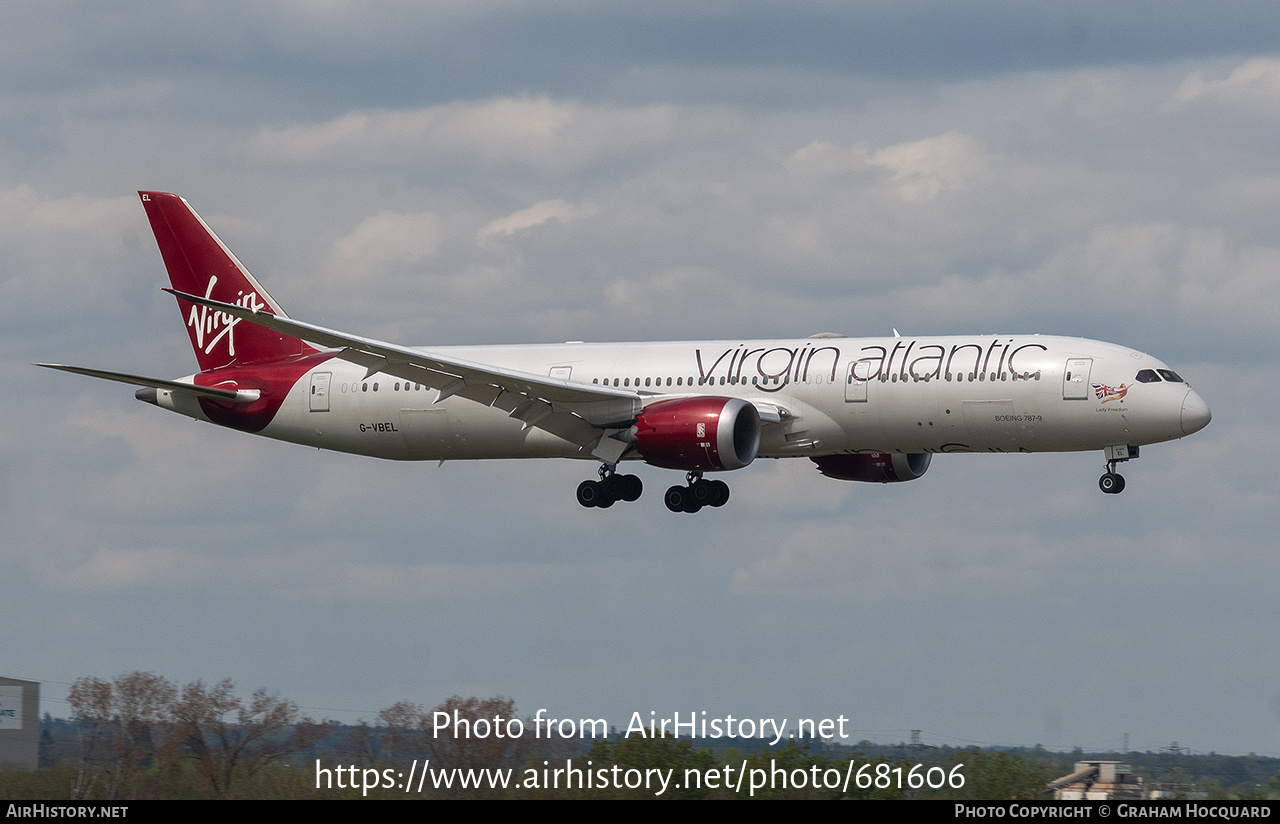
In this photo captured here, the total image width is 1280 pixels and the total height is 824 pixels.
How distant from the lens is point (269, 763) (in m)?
62.5

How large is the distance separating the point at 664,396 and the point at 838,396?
238 inches

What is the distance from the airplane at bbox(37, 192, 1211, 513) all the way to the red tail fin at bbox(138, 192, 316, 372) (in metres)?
0.08

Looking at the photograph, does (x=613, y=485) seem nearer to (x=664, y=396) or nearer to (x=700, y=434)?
(x=664, y=396)

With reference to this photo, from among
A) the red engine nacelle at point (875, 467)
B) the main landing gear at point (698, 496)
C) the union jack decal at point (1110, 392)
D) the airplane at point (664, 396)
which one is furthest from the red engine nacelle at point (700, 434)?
the union jack decal at point (1110, 392)

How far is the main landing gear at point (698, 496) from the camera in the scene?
6259 centimetres

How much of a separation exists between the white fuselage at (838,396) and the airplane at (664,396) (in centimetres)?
5

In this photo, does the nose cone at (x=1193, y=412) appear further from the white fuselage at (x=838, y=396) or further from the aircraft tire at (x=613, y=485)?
the aircraft tire at (x=613, y=485)

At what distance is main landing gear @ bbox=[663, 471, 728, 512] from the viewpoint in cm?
6259

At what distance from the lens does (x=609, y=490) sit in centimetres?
6347

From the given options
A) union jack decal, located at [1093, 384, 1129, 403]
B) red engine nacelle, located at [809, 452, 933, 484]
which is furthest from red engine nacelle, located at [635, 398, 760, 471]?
union jack decal, located at [1093, 384, 1129, 403]

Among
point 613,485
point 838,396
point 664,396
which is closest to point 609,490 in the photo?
point 613,485

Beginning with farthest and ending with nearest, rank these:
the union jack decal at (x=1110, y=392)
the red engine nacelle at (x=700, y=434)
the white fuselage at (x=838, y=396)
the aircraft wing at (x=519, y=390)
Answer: the aircraft wing at (x=519, y=390), the red engine nacelle at (x=700, y=434), the white fuselage at (x=838, y=396), the union jack decal at (x=1110, y=392)

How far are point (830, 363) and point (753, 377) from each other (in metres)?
2.69
